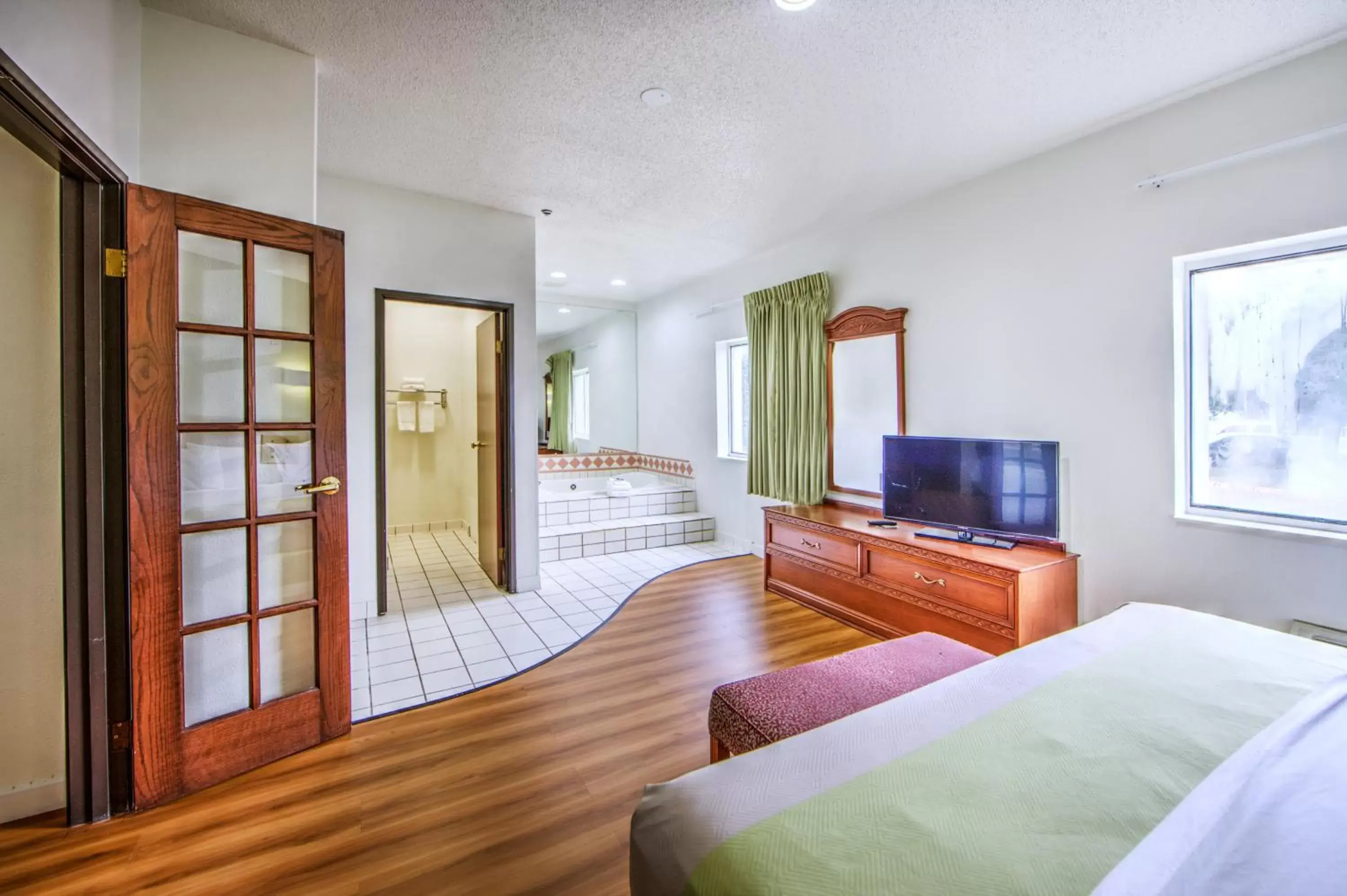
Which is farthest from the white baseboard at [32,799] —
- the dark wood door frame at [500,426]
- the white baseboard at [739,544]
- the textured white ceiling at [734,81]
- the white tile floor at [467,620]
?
the white baseboard at [739,544]

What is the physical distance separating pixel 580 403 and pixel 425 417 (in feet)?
6.23

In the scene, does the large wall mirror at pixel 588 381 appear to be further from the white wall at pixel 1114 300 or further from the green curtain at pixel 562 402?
the white wall at pixel 1114 300

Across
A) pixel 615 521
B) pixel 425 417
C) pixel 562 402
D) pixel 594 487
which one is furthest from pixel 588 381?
pixel 615 521

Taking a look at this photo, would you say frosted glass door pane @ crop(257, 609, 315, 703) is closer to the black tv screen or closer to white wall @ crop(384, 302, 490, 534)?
the black tv screen

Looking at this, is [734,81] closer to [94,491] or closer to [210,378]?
[210,378]

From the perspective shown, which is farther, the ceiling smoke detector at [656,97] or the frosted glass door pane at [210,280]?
the ceiling smoke detector at [656,97]

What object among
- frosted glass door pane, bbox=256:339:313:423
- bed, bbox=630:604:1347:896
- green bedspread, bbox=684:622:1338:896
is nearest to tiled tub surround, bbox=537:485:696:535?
frosted glass door pane, bbox=256:339:313:423

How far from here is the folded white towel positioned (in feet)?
18.3

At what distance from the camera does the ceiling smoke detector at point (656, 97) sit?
2.26 meters

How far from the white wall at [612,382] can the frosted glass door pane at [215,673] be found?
14.7ft

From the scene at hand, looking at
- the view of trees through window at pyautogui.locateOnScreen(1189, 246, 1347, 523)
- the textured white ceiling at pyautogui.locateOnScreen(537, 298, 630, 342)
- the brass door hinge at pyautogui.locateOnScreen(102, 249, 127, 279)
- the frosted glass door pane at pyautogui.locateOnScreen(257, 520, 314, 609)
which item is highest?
the textured white ceiling at pyautogui.locateOnScreen(537, 298, 630, 342)

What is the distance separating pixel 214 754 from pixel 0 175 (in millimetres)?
1854

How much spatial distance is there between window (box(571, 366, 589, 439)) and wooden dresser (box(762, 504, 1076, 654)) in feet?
11.1

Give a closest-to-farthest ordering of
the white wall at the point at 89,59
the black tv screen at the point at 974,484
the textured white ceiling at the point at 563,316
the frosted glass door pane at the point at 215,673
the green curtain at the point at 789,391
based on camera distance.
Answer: the white wall at the point at 89,59 < the frosted glass door pane at the point at 215,673 < the black tv screen at the point at 974,484 < the green curtain at the point at 789,391 < the textured white ceiling at the point at 563,316
